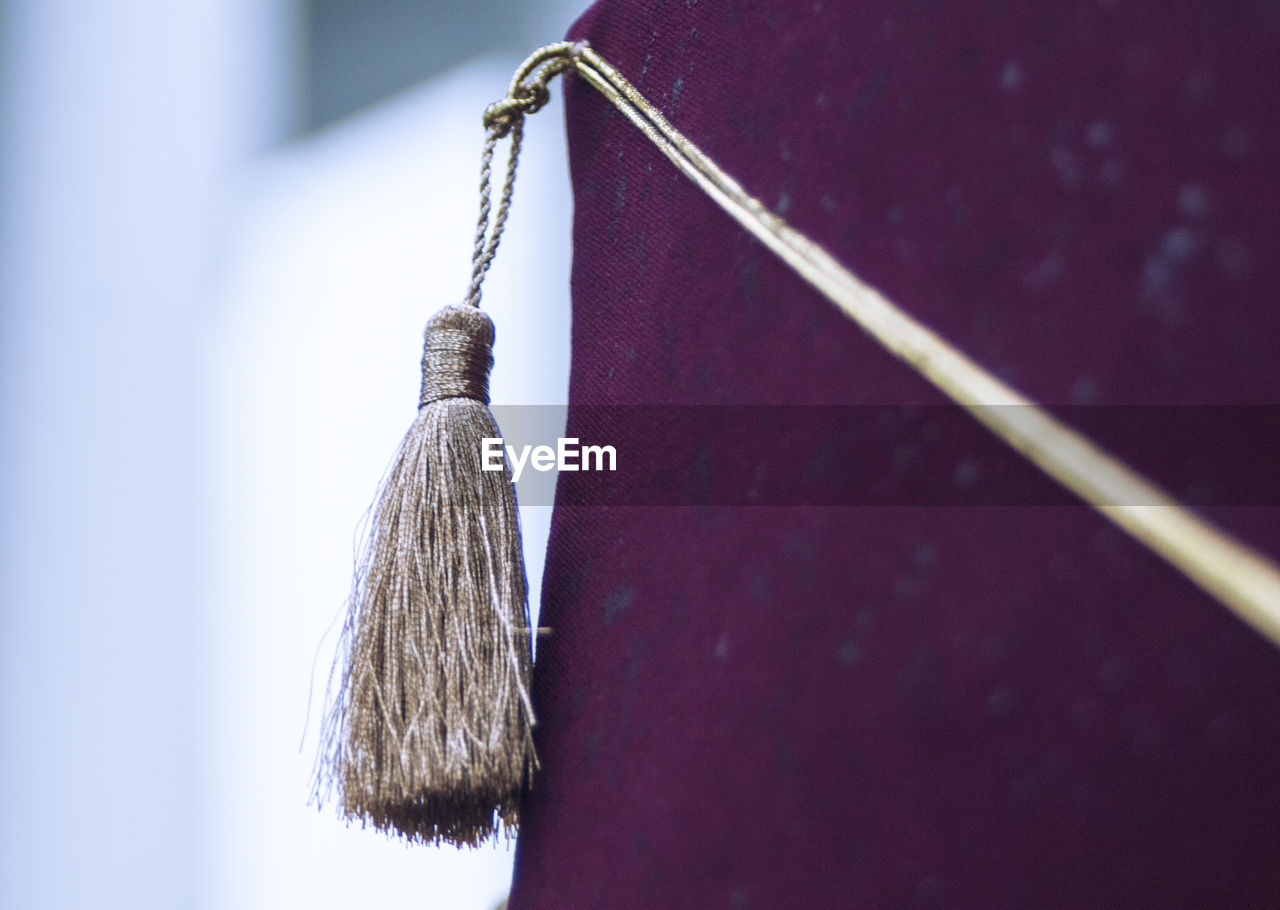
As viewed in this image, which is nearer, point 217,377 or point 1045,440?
point 1045,440

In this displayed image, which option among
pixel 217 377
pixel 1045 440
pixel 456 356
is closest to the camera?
pixel 1045 440

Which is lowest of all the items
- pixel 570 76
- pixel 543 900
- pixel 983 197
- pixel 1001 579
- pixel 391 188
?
pixel 543 900

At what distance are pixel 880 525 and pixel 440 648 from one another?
186 millimetres

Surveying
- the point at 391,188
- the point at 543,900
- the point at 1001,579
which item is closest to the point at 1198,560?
the point at 1001,579

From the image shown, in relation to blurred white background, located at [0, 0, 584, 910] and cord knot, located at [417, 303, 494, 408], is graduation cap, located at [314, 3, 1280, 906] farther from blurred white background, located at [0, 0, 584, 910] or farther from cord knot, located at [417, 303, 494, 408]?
blurred white background, located at [0, 0, 584, 910]

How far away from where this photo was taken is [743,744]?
318 mm

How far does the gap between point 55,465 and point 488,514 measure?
55cm

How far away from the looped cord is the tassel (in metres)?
0.06

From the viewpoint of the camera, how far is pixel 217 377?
0.79 m

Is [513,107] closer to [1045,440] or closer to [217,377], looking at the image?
→ [1045,440]

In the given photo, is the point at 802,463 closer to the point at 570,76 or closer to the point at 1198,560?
the point at 1198,560

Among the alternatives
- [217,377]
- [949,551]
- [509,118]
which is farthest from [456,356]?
[217,377]

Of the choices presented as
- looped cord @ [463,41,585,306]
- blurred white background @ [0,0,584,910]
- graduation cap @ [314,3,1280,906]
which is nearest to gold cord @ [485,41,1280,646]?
graduation cap @ [314,3,1280,906]

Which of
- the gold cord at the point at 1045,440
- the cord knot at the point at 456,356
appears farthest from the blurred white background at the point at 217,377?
the gold cord at the point at 1045,440
